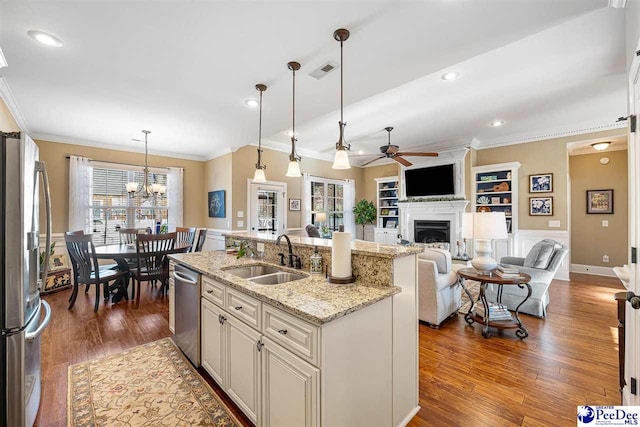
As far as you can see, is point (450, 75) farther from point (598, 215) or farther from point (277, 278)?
point (598, 215)

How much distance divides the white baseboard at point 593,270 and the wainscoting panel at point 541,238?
644 mm

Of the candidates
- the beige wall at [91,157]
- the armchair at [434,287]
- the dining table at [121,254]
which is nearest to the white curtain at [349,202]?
the beige wall at [91,157]

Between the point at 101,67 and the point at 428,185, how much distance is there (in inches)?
240

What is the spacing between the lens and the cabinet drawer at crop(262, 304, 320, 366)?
4.05 feet

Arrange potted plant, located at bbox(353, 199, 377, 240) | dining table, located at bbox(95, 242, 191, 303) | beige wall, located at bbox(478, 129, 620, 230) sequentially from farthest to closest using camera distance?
potted plant, located at bbox(353, 199, 377, 240)
beige wall, located at bbox(478, 129, 620, 230)
dining table, located at bbox(95, 242, 191, 303)

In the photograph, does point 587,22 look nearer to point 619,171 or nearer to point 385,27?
point 385,27

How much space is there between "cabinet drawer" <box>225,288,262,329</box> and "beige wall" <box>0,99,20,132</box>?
3.54 m

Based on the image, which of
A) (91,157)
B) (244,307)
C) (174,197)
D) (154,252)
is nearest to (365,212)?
(174,197)

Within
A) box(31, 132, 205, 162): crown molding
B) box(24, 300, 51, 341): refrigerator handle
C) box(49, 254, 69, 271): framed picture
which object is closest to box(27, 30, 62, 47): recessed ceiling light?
box(24, 300, 51, 341): refrigerator handle

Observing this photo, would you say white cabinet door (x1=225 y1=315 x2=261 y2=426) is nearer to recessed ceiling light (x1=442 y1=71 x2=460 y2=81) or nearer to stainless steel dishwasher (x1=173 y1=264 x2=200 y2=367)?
stainless steel dishwasher (x1=173 y1=264 x2=200 y2=367)

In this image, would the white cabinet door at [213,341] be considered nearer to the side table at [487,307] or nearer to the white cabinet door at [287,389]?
the white cabinet door at [287,389]

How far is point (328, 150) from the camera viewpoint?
6.82 meters

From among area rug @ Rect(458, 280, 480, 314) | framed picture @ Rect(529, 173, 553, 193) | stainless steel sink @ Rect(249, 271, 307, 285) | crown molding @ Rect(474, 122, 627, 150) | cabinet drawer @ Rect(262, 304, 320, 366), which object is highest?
crown molding @ Rect(474, 122, 627, 150)

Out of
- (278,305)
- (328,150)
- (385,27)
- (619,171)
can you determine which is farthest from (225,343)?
(619,171)
